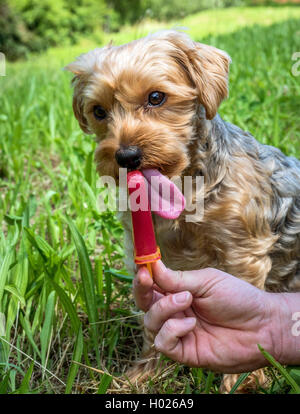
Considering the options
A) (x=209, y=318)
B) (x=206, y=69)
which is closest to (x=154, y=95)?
(x=206, y=69)

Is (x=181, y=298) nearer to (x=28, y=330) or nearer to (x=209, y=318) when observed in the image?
(x=209, y=318)

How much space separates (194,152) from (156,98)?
0.32 meters

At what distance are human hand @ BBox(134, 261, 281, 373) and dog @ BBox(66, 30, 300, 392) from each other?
0.42 meters

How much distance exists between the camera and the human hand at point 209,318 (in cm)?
167

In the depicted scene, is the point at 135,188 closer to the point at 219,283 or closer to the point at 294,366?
the point at 219,283

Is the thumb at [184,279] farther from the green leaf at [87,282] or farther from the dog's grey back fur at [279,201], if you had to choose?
the dog's grey back fur at [279,201]

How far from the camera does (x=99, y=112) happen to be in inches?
91.2

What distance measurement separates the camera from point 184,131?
2.17m

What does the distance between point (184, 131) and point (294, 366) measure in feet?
Result: 3.56

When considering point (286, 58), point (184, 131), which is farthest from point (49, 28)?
point (184, 131)

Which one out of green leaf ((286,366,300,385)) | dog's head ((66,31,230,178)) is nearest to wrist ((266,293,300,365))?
green leaf ((286,366,300,385))

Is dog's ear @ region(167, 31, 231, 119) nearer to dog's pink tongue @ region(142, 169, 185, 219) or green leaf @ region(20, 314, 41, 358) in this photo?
dog's pink tongue @ region(142, 169, 185, 219)

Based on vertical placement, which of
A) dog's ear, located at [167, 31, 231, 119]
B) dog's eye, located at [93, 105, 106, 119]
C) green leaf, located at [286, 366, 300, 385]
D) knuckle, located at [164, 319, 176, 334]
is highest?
dog's ear, located at [167, 31, 231, 119]

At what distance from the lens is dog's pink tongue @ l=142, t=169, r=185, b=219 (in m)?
1.91
